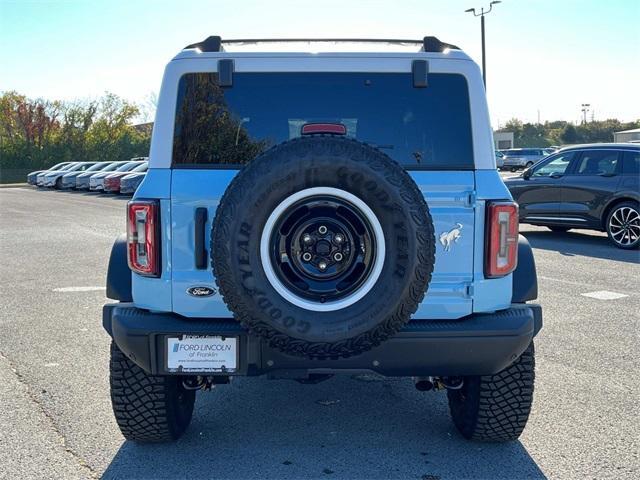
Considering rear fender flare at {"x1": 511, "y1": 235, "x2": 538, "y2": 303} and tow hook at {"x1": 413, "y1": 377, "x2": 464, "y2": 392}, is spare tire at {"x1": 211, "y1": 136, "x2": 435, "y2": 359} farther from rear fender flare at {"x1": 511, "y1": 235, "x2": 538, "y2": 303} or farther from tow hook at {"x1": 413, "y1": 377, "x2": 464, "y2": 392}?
rear fender flare at {"x1": 511, "y1": 235, "x2": 538, "y2": 303}

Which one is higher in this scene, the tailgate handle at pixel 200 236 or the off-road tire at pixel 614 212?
the tailgate handle at pixel 200 236

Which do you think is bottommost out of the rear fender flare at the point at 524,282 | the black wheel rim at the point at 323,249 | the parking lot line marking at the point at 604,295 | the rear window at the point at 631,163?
the parking lot line marking at the point at 604,295

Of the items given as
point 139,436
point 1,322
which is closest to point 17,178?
point 1,322

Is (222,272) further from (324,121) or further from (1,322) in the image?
(1,322)

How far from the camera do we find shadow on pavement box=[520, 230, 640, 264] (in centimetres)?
1027

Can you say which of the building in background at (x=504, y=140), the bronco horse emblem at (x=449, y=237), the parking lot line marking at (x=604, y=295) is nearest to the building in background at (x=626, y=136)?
the building in background at (x=504, y=140)

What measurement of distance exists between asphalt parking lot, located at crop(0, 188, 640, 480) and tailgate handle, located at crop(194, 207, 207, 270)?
1067 millimetres

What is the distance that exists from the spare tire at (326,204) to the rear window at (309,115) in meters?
0.51

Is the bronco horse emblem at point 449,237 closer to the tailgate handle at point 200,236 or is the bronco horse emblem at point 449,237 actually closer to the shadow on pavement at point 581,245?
the tailgate handle at point 200,236

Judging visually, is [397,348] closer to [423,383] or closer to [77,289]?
[423,383]

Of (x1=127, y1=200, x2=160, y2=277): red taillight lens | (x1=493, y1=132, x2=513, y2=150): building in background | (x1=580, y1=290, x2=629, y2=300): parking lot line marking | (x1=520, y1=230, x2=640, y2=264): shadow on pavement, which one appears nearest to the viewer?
(x1=127, y1=200, x2=160, y2=277): red taillight lens

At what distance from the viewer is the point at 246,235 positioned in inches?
109

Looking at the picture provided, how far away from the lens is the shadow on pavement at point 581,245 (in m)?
10.3

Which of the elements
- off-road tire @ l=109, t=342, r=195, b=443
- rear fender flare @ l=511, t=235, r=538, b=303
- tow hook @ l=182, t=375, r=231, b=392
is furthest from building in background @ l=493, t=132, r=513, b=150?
off-road tire @ l=109, t=342, r=195, b=443
